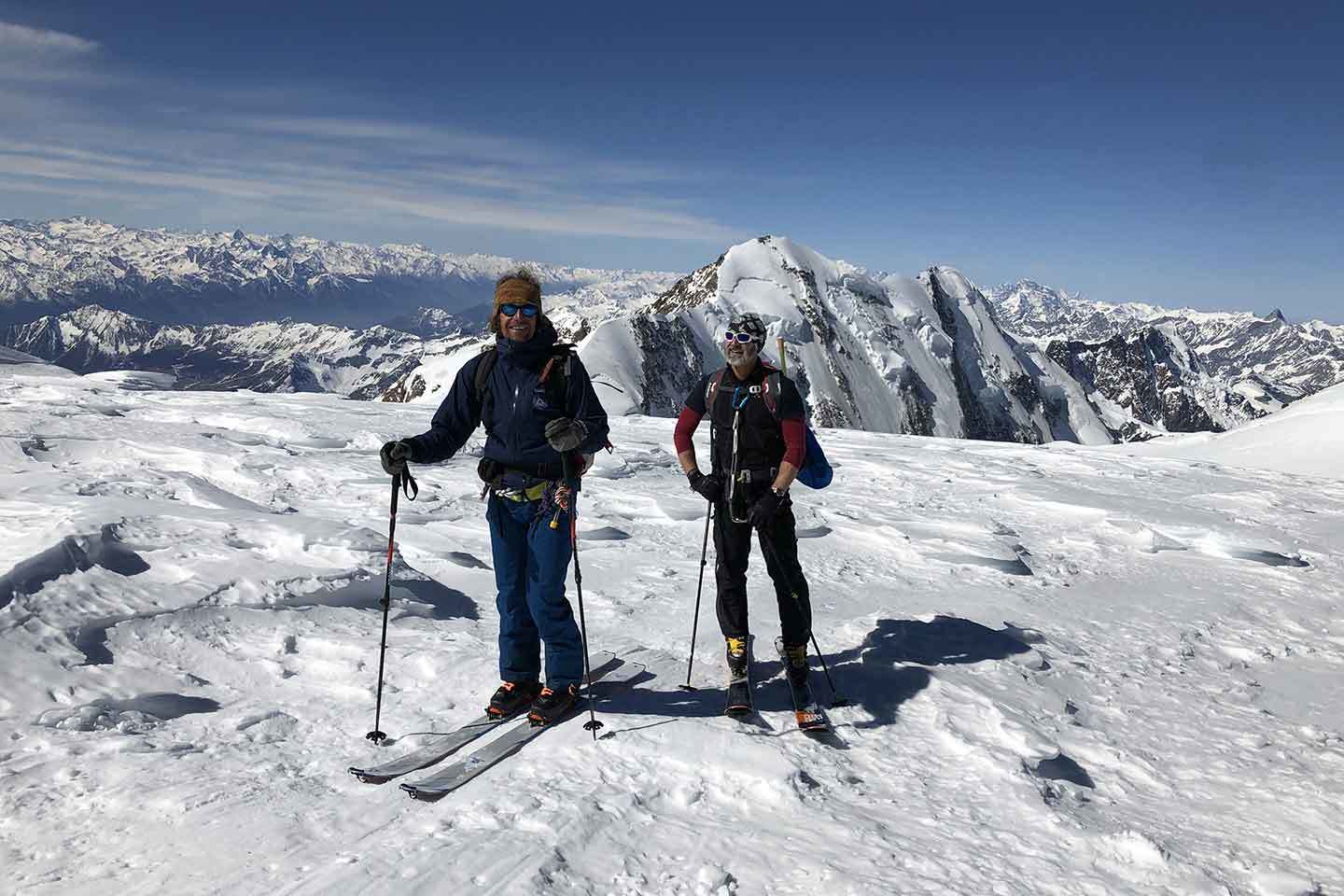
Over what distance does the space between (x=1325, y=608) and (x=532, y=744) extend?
9978mm

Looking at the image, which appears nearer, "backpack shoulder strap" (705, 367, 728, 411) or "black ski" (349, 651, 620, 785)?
"black ski" (349, 651, 620, 785)

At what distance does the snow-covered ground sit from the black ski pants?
26.5 inches

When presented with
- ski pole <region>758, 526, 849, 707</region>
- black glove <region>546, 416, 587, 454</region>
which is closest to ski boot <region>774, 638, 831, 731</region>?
ski pole <region>758, 526, 849, 707</region>

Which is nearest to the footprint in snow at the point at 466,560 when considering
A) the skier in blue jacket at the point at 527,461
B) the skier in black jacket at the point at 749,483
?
the skier in blue jacket at the point at 527,461

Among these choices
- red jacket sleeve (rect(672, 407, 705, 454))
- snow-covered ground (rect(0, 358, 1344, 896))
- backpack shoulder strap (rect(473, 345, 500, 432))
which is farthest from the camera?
red jacket sleeve (rect(672, 407, 705, 454))

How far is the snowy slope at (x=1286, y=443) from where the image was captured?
21.9m

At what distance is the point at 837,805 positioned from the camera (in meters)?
4.55

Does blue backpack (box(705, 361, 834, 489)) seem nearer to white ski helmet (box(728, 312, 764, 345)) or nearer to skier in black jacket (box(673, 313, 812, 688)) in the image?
skier in black jacket (box(673, 313, 812, 688))

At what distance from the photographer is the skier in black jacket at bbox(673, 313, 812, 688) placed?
5.84 metres

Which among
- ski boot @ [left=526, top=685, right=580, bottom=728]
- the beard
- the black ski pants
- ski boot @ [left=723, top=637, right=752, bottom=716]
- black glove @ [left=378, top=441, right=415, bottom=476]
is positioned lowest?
ski boot @ [left=526, top=685, right=580, bottom=728]

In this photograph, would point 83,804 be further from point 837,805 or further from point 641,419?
point 641,419

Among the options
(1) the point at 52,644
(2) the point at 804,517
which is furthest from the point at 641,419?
(1) the point at 52,644

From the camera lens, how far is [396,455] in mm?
5418

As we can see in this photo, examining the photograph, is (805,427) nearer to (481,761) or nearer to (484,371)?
(484,371)
